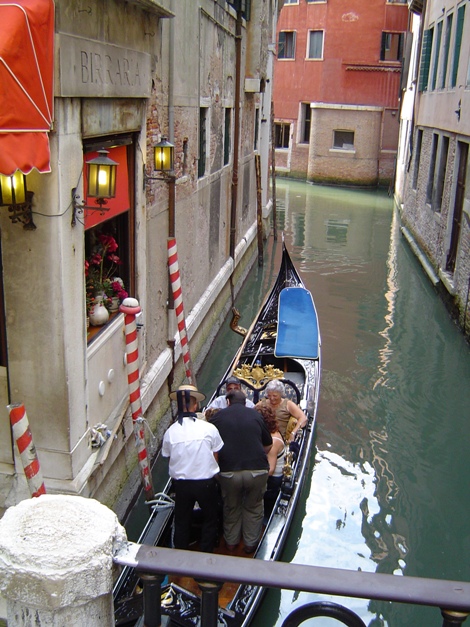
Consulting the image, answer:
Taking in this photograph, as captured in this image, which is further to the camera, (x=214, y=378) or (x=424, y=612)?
(x=214, y=378)

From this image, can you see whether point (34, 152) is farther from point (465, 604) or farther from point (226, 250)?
point (226, 250)

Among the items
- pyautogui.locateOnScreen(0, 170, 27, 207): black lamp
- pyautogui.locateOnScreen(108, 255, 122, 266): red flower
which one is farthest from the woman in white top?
pyautogui.locateOnScreen(0, 170, 27, 207): black lamp

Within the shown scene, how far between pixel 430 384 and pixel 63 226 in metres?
4.99

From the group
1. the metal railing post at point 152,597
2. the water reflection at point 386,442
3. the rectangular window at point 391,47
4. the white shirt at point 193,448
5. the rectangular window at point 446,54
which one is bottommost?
the water reflection at point 386,442

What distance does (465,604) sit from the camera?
1302 mm

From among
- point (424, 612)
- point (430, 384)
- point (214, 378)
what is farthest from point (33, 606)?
point (430, 384)

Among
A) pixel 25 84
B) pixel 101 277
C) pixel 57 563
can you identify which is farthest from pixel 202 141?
pixel 57 563

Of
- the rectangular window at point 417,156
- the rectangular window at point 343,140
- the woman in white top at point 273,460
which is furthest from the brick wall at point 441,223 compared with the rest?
the rectangular window at point 343,140

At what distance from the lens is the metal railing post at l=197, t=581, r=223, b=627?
1416 millimetres

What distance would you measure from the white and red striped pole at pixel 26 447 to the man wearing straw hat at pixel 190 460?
2.19 ft

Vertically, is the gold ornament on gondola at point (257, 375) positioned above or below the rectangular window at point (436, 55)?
below

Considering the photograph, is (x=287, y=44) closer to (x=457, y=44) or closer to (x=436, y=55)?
(x=436, y=55)

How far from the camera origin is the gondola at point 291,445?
10.1ft

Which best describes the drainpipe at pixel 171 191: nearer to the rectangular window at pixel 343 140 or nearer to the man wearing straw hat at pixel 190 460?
the man wearing straw hat at pixel 190 460
